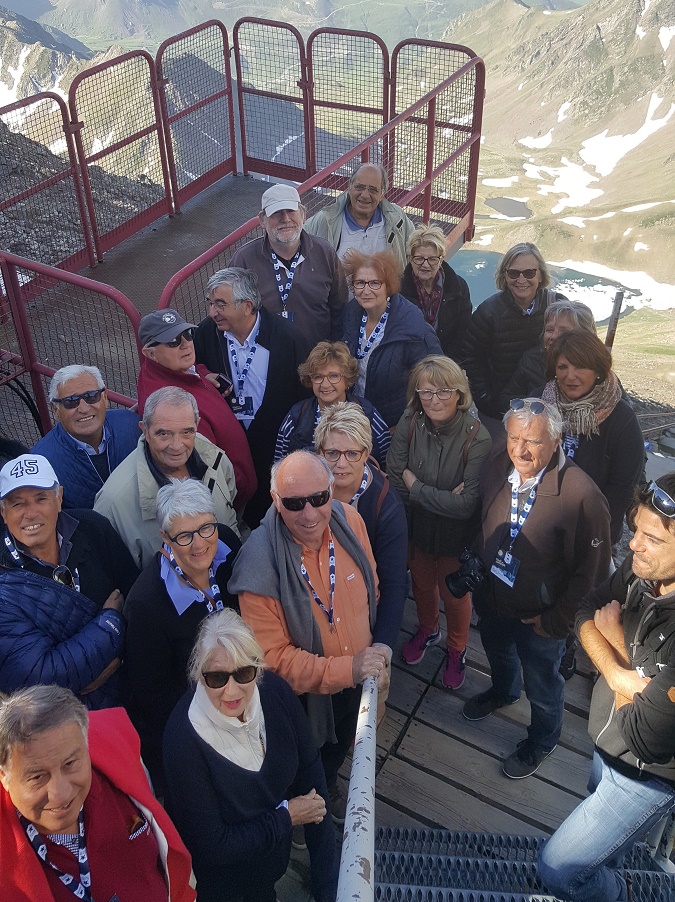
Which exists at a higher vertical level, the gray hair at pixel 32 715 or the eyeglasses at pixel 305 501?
the gray hair at pixel 32 715

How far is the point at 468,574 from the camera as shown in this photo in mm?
3375

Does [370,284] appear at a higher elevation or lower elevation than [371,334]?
higher

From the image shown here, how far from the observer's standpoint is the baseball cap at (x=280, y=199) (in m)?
4.36

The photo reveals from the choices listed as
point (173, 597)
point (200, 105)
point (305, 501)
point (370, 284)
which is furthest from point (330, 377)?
point (200, 105)

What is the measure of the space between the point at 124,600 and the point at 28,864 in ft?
3.64

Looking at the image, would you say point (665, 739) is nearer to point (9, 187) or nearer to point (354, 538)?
point (354, 538)

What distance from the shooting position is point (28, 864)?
1.99 meters

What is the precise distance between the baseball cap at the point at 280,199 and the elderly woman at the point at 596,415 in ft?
5.83

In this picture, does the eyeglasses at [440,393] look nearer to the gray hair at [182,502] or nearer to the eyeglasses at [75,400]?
the gray hair at [182,502]

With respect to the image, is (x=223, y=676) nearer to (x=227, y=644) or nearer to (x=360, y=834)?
(x=227, y=644)

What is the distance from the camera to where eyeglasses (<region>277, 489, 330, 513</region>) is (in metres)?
2.70

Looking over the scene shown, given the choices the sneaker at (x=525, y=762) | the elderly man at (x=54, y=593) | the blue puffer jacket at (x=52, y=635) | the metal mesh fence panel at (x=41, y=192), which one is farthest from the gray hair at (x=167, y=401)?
the metal mesh fence panel at (x=41, y=192)

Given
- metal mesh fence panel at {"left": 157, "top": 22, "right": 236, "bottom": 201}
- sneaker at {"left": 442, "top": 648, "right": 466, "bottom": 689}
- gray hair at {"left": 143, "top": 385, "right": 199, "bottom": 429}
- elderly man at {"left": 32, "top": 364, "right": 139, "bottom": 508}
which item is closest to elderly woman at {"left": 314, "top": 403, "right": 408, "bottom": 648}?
gray hair at {"left": 143, "top": 385, "right": 199, "bottom": 429}

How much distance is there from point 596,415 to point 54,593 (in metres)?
2.48
